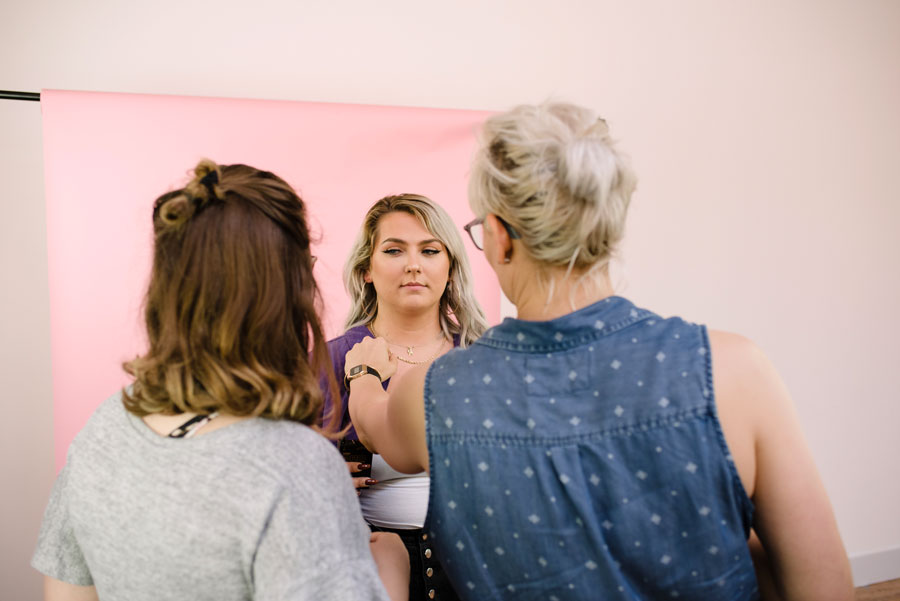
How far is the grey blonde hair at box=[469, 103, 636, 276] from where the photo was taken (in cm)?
95

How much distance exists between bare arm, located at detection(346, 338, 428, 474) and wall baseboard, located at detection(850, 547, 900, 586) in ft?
9.98

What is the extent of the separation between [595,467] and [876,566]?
324 centimetres

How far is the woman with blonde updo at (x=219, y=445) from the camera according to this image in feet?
Answer: 2.79

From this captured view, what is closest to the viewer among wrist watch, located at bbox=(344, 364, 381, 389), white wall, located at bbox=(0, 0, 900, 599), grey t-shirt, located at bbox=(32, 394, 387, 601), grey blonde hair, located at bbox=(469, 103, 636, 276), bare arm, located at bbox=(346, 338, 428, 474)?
grey t-shirt, located at bbox=(32, 394, 387, 601)

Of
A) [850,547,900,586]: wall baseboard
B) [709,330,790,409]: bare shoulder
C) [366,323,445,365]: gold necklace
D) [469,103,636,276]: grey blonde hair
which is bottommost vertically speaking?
[850,547,900,586]: wall baseboard

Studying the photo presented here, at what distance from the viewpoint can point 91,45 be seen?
7.69 feet

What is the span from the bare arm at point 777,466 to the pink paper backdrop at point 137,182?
143 centimetres

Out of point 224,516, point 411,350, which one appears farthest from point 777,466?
point 411,350

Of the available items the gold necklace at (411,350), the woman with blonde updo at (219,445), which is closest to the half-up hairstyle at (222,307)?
the woman with blonde updo at (219,445)

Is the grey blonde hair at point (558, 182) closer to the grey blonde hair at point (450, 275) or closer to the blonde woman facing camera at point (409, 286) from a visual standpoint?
the blonde woman facing camera at point (409, 286)

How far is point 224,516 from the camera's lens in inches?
33.3

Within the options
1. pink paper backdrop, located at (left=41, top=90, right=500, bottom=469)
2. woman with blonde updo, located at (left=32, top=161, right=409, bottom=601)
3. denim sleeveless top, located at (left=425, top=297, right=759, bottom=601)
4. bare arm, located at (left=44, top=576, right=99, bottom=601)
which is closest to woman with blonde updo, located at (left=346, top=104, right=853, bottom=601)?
denim sleeveless top, located at (left=425, top=297, right=759, bottom=601)

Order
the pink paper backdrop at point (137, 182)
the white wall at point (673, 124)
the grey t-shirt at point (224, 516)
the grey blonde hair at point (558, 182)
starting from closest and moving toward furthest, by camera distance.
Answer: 1. the grey t-shirt at point (224, 516)
2. the grey blonde hair at point (558, 182)
3. the pink paper backdrop at point (137, 182)
4. the white wall at point (673, 124)

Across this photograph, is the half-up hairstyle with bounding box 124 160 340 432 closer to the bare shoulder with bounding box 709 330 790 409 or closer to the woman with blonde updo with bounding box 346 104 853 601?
the woman with blonde updo with bounding box 346 104 853 601
